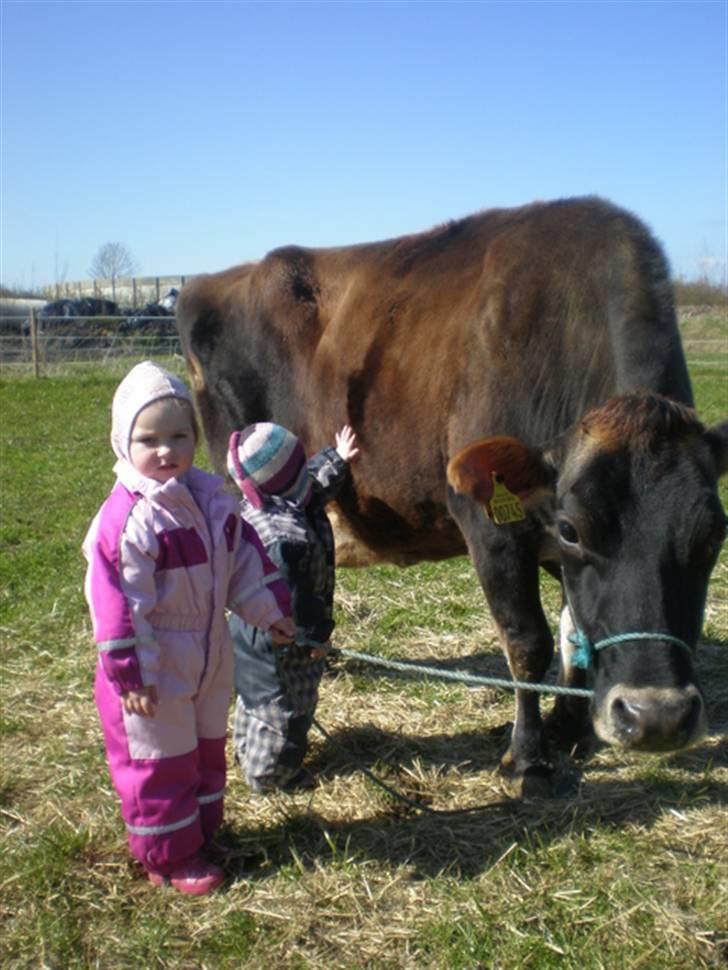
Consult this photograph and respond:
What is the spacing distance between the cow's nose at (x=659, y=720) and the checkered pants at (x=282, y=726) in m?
1.35

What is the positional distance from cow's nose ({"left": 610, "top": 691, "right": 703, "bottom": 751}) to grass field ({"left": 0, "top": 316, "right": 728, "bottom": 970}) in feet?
1.61

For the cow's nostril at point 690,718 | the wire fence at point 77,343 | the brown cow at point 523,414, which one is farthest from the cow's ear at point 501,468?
the wire fence at point 77,343

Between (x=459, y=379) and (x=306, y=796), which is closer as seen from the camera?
(x=306, y=796)

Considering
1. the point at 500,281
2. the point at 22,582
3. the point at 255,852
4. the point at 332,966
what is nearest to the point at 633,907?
the point at 332,966

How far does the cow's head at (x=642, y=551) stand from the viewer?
3119 mm

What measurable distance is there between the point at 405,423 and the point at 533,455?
1237 millimetres

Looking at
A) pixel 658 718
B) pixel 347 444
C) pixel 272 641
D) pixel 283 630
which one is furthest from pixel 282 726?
pixel 658 718

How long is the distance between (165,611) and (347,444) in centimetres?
178

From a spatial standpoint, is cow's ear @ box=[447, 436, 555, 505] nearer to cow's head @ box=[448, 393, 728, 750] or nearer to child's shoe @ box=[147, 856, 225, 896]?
cow's head @ box=[448, 393, 728, 750]

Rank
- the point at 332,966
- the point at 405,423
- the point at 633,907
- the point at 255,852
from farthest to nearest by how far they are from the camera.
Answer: the point at 405,423
the point at 255,852
the point at 633,907
the point at 332,966

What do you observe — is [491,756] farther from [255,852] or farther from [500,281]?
[500,281]

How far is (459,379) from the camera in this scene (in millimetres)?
4465

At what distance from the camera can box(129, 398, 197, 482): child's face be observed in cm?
315

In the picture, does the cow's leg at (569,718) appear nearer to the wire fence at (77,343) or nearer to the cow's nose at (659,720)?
the cow's nose at (659,720)
